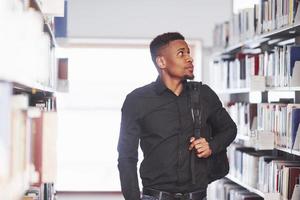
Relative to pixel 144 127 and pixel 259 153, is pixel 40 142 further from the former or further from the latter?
pixel 259 153

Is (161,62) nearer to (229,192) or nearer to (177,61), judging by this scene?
(177,61)

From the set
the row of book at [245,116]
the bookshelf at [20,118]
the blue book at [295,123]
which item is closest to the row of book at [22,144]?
the bookshelf at [20,118]

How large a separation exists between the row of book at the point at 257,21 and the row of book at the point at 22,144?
1976mm

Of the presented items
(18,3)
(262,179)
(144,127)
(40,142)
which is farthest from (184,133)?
(262,179)

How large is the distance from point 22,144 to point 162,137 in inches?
42.2

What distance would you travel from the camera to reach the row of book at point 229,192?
4590mm

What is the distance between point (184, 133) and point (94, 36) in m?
4.69

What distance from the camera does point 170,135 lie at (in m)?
2.72

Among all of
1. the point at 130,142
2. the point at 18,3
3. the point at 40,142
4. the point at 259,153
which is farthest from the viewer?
the point at 259,153

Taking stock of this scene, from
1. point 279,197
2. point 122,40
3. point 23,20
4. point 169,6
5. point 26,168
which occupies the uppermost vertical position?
point 169,6

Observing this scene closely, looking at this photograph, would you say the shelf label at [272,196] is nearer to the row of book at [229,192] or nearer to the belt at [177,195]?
the row of book at [229,192]

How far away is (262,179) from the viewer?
416 cm

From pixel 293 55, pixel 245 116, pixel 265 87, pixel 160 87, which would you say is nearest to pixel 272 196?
pixel 265 87

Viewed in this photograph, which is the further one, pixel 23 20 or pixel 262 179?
pixel 262 179
